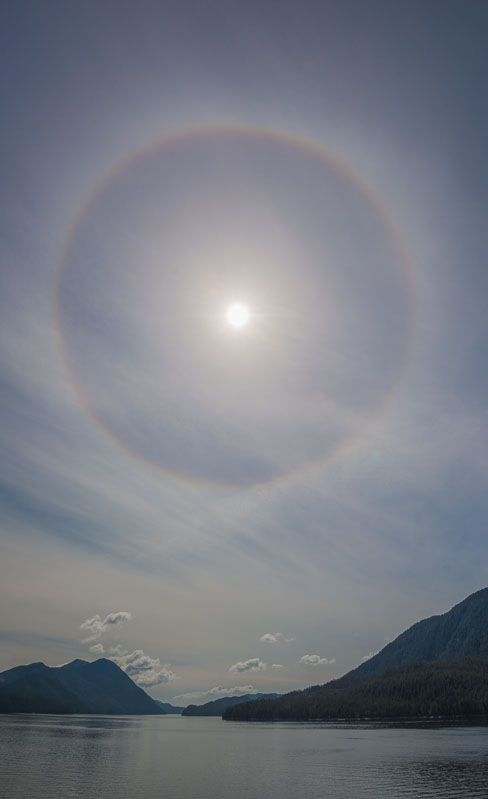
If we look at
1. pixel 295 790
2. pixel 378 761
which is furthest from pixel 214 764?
pixel 295 790

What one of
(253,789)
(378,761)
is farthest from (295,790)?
(378,761)

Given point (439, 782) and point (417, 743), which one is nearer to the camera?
point (439, 782)

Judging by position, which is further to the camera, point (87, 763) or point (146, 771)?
point (87, 763)

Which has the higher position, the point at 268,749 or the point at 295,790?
the point at 295,790

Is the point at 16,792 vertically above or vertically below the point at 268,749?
above

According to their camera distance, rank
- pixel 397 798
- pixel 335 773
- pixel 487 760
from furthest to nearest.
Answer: pixel 487 760
pixel 335 773
pixel 397 798

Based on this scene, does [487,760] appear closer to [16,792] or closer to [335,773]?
[335,773]

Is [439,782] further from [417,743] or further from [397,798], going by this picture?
[417,743]

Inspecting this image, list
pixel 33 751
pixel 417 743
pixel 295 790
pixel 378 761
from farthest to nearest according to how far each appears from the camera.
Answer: pixel 417 743
pixel 33 751
pixel 378 761
pixel 295 790

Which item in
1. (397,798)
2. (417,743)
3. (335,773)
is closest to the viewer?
(397,798)
